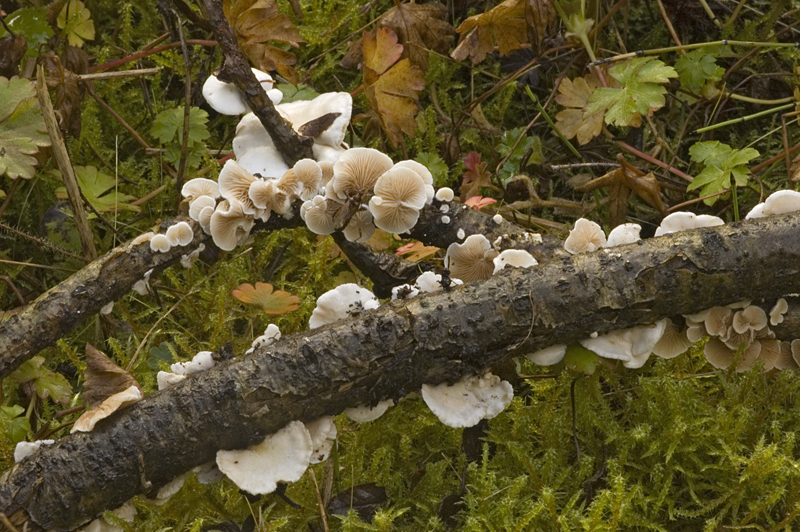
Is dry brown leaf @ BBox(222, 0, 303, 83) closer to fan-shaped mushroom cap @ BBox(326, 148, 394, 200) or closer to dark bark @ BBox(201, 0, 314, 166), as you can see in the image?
dark bark @ BBox(201, 0, 314, 166)

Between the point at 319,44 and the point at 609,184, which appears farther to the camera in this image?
the point at 319,44

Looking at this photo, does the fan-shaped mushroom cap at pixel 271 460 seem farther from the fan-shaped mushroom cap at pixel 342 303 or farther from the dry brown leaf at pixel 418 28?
the dry brown leaf at pixel 418 28

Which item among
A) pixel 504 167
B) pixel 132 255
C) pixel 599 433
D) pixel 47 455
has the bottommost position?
pixel 599 433

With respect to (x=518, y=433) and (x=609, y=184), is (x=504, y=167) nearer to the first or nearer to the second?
(x=609, y=184)

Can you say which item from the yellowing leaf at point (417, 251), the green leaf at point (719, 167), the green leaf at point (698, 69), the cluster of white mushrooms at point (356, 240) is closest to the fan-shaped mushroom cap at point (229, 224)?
the cluster of white mushrooms at point (356, 240)

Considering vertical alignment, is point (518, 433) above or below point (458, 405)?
below

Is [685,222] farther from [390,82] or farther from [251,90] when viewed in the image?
[251,90]

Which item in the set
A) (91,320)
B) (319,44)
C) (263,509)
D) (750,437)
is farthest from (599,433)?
(319,44)
